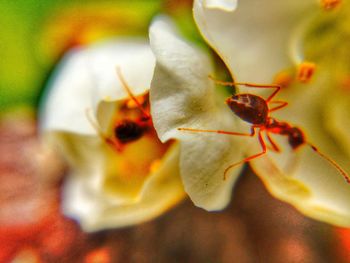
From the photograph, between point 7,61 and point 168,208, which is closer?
point 168,208

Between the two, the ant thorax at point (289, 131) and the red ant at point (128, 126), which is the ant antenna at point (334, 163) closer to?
the ant thorax at point (289, 131)

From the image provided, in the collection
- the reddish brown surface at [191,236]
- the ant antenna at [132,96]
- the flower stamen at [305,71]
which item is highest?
the flower stamen at [305,71]

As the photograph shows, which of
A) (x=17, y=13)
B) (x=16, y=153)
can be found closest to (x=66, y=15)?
(x=17, y=13)

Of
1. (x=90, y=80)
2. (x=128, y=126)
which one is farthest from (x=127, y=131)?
(x=90, y=80)

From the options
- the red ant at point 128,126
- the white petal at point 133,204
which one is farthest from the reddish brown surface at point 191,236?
the red ant at point 128,126

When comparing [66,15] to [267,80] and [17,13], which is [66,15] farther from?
[267,80]

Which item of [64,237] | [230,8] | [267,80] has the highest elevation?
[230,8]

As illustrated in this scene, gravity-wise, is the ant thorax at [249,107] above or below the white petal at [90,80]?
above
